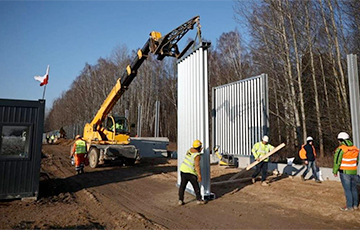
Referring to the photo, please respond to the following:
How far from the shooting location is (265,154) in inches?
366

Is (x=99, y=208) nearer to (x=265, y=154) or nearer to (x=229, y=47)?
(x=265, y=154)

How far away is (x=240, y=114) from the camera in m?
14.5

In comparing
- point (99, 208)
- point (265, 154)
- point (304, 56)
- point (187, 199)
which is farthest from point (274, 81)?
point (99, 208)

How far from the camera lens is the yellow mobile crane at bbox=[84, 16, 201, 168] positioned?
10.8 meters

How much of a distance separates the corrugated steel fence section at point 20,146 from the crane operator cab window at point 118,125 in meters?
8.15

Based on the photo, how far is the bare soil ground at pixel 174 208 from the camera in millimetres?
5664

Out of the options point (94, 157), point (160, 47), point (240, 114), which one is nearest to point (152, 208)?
point (160, 47)

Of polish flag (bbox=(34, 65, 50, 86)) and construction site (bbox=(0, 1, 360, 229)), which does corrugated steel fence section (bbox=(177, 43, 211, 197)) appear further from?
polish flag (bbox=(34, 65, 50, 86))

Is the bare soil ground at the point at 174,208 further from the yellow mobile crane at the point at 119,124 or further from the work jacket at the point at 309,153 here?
the yellow mobile crane at the point at 119,124

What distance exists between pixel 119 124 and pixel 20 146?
869 cm

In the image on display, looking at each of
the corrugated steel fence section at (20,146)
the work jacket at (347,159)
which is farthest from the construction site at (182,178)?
the work jacket at (347,159)

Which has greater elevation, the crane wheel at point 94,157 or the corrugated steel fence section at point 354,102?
the corrugated steel fence section at point 354,102

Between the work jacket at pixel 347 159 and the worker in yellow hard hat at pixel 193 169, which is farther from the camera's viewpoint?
the worker in yellow hard hat at pixel 193 169

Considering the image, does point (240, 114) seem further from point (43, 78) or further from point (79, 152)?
point (43, 78)
